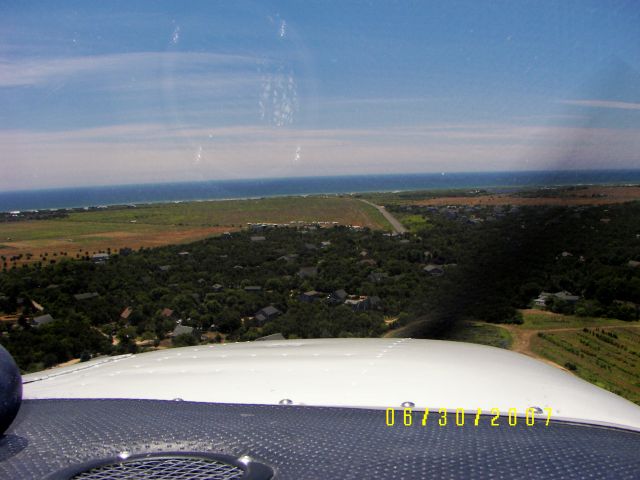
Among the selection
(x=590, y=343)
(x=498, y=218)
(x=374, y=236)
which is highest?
(x=498, y=218)

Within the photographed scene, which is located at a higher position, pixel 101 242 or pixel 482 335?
pixel 101 242

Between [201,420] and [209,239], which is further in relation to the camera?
[209,239]

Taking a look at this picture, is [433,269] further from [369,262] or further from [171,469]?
[171,469]

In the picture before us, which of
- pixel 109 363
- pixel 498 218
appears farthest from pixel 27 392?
pixel 498 218

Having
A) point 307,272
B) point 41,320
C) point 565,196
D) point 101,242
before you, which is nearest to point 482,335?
point 565,196

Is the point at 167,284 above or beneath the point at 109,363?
beneath

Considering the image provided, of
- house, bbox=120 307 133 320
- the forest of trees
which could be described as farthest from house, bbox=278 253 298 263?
house, bbox=120 307 133 320

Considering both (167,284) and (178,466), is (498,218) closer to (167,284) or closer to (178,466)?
(178,466)
